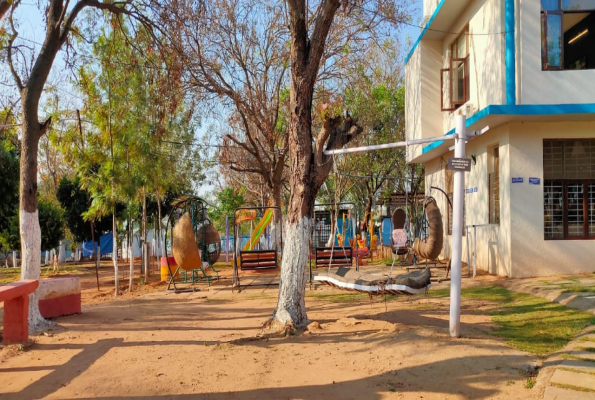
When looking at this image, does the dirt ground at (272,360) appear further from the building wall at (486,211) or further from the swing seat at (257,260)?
the swing seat at (257,260)

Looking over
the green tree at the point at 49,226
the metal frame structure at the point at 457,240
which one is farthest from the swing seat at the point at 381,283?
the green tree at the point at 49,226

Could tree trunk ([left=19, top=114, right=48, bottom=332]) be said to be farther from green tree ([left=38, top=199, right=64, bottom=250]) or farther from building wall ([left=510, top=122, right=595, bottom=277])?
green tree ([left=38, top=199, right=64, bottom=250])

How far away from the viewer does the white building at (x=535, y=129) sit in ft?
40.9

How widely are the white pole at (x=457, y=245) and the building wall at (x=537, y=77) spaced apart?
6.25m

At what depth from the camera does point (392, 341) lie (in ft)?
22.6

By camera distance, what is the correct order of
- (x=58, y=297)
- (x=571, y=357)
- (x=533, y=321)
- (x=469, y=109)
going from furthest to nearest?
(x=469, y=109) → (x=58, y=297) → (x=533, y=321) → (x=571, y=357)

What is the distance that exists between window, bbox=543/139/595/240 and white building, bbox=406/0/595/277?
0.02m

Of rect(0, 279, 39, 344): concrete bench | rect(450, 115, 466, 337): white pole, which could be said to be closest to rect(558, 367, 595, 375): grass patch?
rect(450, 115, 466, 337): white pole

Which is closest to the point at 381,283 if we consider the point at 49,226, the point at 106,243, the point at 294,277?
the point at 294,277

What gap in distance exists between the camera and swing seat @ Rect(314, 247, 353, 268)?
1541 cm

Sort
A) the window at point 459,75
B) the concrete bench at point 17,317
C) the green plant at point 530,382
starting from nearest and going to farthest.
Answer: the green plant at point 530,382, the concrete bench at point 17,317, the window at point 459,75

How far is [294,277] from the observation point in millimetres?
7953

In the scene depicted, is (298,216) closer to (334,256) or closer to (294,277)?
(294,277)

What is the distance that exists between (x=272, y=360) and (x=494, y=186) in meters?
10.1
